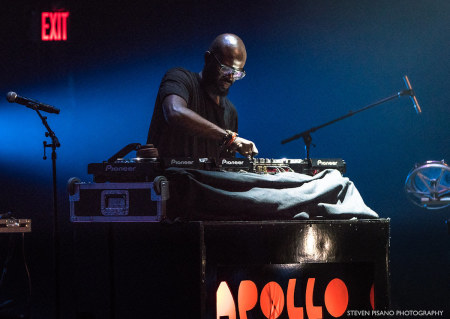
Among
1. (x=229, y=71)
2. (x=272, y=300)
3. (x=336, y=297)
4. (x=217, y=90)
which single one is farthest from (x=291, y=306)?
(x=217, y=90)

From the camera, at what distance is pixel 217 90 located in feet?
9.28

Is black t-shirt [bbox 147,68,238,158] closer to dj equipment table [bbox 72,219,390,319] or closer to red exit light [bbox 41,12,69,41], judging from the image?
dj equipment table [bbox 72,219,390,319]

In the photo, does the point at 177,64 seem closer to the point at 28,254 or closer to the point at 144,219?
the point at 28,254

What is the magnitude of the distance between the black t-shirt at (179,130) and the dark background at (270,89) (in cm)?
140

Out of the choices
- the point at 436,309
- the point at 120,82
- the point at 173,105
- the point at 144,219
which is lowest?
the point at 436,309

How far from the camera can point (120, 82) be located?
425cm

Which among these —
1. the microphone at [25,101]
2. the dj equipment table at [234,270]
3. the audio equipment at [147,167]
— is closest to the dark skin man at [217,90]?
the audio equipment at [147,167]

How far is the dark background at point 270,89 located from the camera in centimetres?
415

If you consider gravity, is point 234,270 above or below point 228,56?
below

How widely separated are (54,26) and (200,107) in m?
2.16

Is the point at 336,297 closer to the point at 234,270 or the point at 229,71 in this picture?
the point at 234,270

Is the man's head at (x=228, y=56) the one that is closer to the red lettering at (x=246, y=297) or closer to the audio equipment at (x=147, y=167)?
the audio equipment at (x=147, y=167)

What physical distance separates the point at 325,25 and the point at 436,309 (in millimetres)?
2442

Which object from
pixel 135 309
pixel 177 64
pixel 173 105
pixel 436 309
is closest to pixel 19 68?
pixel 177 64
